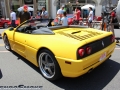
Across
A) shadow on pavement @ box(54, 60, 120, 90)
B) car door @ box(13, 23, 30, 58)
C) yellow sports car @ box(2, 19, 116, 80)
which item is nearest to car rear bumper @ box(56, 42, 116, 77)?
yellow sports car @ box(2, 19, 116, 80)

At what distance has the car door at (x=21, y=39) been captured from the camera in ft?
12.5

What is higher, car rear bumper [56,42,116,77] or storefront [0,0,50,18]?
storefront [0,0,50,18]

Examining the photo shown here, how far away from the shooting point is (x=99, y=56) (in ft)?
9.64

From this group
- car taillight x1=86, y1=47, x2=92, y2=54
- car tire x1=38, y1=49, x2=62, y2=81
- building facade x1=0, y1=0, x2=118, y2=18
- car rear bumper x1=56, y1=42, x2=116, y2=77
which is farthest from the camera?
building facade x1=0, y1=0, x2=118, y2=18

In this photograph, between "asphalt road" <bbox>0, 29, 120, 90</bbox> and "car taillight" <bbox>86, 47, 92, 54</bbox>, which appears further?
"asphalt road" <bbox>0, 29, 120, 90</bbox>

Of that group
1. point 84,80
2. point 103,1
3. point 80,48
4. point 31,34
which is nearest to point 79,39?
point 80,48

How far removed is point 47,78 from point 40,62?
0.40 m

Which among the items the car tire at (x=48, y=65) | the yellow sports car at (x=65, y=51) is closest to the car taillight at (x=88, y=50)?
the yellow sports car at (x=65, y=51)

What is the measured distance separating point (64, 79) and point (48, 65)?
1.55ft

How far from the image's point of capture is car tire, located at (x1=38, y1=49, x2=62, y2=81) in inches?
114

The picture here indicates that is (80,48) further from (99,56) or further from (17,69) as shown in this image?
(17,69)

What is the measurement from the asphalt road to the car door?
43 cm

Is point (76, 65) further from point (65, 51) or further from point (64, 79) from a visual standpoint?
point (64, 79)

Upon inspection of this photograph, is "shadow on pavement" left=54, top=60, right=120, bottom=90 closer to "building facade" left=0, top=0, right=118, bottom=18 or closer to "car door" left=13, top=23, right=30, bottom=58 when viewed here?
"car door" left=13, top=23, right=30, bottom=58
